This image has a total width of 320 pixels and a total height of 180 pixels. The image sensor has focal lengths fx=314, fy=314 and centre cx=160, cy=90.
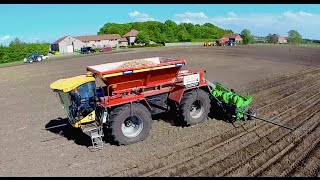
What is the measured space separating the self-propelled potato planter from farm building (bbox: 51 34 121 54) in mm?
78973

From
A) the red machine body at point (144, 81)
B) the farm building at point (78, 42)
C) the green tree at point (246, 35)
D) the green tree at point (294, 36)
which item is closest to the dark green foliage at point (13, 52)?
the farm building at point (78, 42)

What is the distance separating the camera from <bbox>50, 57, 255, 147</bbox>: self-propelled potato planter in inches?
324

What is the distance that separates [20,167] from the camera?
24.7 ft

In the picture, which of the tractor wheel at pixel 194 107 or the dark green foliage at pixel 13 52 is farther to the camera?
the dark green foliage at pixel 13 52

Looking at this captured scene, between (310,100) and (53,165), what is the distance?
32.6 feet

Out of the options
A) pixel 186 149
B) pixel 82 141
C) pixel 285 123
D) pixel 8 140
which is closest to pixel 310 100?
pixel 285 123

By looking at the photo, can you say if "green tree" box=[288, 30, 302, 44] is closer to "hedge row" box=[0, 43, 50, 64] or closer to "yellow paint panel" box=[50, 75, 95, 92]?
"hedge row" box=[0, 43, 50, 64]

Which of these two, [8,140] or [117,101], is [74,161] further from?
[8,140]

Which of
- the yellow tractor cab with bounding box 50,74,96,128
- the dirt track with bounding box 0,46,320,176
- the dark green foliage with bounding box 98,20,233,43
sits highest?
the dark green foliage with bounding box 98,20,233,43

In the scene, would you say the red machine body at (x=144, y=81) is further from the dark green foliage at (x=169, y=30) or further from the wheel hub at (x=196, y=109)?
the dark green foliage at (x=169, y=30)

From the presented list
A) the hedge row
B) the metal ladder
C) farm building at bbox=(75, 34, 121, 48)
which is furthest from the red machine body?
farm building at bbox=(75, 34, 121, 48)

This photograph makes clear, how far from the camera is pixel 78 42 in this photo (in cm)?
8888

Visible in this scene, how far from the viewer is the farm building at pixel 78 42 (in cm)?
8688

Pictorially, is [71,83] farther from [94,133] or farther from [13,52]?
[13,52]
